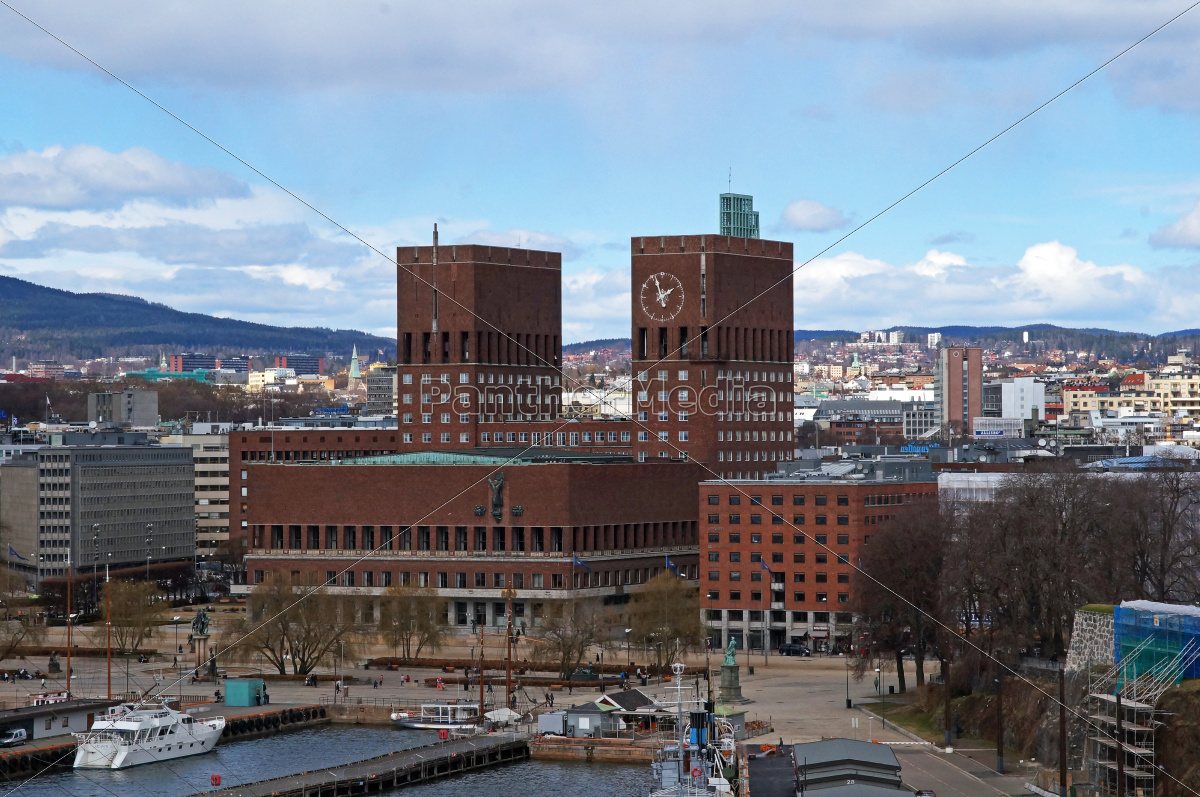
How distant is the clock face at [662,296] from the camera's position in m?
174

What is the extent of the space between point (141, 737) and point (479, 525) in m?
58.9

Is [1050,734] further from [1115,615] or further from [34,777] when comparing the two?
[34,777]

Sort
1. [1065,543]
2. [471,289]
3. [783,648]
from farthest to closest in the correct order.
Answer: [471,289] → [783,648] → [1065,543]

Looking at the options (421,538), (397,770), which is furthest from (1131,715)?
(421,538)

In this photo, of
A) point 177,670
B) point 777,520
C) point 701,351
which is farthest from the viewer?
point 701,351

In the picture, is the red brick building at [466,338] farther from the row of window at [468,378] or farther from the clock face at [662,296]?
the clock face at [662,296]

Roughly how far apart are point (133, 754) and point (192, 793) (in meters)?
11.1

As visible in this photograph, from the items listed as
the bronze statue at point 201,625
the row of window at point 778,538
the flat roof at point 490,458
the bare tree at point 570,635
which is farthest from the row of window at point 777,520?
the bronze statue at point 201,625

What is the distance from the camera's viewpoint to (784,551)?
14450cm

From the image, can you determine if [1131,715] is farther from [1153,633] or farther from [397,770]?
[397,770]

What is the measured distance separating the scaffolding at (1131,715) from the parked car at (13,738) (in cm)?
5400

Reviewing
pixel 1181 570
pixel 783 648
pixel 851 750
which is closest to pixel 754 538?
pixel 783 648

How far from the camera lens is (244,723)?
4412 inches

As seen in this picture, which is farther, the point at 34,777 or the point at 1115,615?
the point at 34,777
